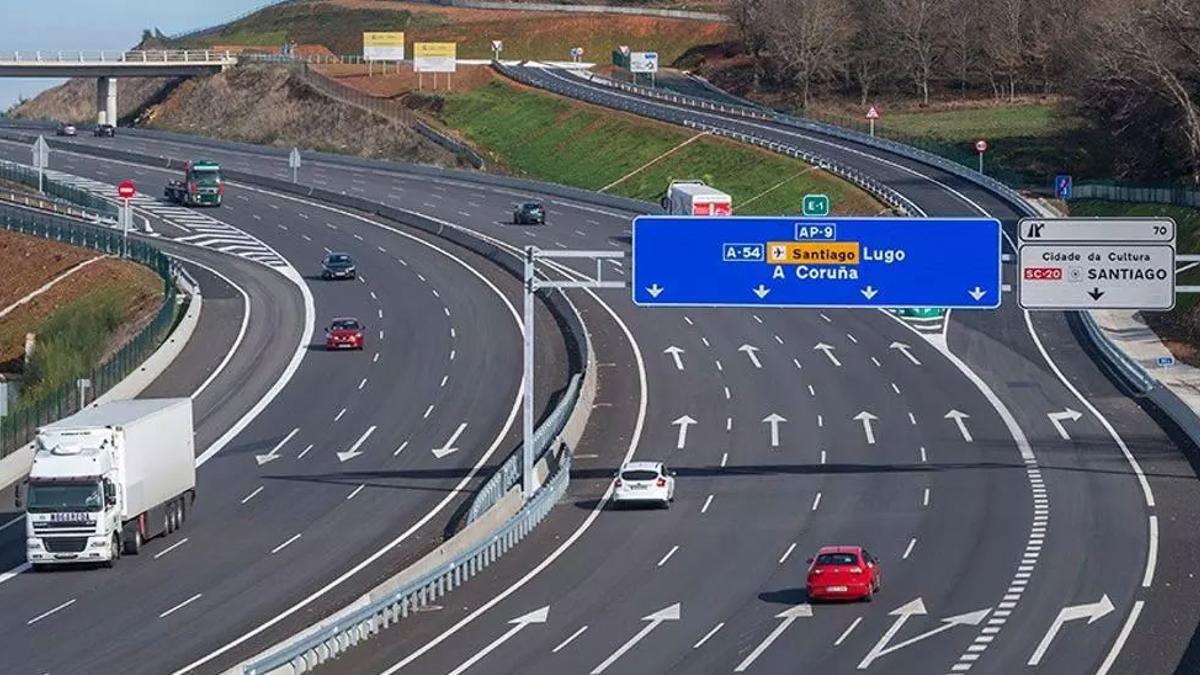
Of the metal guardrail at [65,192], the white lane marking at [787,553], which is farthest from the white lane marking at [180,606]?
the metal guardrail at [65,192]

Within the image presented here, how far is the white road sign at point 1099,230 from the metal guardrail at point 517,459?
49.5ft

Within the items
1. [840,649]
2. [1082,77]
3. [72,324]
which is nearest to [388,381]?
[72,324]

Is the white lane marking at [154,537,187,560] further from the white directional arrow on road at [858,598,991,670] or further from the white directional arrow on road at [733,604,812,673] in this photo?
the white directional arrow on road at [858,598,991,670]

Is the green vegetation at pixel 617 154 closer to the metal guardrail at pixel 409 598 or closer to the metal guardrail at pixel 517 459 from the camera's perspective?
the metal guardrail at pixel 517 459

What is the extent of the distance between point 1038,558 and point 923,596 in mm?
5256

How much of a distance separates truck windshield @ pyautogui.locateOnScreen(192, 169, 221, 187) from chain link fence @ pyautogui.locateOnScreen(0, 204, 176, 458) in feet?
37.9

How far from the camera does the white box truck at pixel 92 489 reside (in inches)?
1875

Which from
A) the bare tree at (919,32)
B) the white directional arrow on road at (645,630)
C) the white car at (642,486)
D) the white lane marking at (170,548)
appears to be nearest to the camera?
the white directional arrow on road at (645,630)

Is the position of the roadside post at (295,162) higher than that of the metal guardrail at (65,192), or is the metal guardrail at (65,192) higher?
the roadside post at (295,162)

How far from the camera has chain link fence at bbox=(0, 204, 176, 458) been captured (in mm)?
63028

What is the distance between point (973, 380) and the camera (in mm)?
75250

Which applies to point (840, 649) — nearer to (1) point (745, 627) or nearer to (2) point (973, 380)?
(1) point (745, 627)

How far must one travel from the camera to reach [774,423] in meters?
69.1

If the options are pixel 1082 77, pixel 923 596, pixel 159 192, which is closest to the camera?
pixel 923 596
